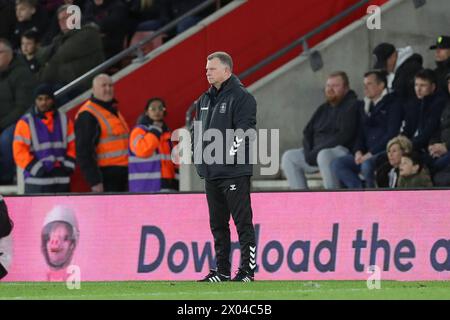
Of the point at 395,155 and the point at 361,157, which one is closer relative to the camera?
the point at 395,155

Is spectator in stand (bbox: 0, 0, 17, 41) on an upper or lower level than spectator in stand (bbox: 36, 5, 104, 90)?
upper

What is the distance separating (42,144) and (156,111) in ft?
4.76

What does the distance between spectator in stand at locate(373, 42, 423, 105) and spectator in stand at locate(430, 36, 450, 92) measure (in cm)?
29

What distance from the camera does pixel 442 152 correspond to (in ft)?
55.6

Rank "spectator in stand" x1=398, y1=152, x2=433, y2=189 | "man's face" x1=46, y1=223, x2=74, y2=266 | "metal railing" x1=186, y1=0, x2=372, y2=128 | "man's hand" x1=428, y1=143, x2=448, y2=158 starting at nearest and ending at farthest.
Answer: "man's face" x1=46, y1=223, x2=74, y2=266 → "spectator in stand" x1=398, y1=152, x2=433, y2=189 → "man's hand" x1=428, y1=143, x2=448, y2=158 → "metal railing" x1=186, y1=0, x2=372, y2=128

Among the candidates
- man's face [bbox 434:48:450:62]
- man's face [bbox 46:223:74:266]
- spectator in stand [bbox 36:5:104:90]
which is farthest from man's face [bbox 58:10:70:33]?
man's face [bbox 434:48:450:62]

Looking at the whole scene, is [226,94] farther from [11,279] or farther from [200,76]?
[200,76]

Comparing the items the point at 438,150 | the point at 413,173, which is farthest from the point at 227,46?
the point at 413,173

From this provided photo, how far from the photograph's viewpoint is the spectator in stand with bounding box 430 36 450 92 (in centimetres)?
1756

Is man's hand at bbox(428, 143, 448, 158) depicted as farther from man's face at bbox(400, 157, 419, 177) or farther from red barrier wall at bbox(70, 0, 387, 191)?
red barrier wall at bbox(70, 0, 387, 191)

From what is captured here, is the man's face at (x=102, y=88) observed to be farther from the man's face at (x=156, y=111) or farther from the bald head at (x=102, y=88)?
the man's face at (x=156, y=111)

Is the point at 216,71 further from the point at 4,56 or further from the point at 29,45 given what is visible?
the point at 29,45

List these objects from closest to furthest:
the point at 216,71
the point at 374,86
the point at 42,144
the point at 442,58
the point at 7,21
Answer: the point at 216,71
the point at 442,58
the point at 374,86
the point at 42,144
the point at 7,21
